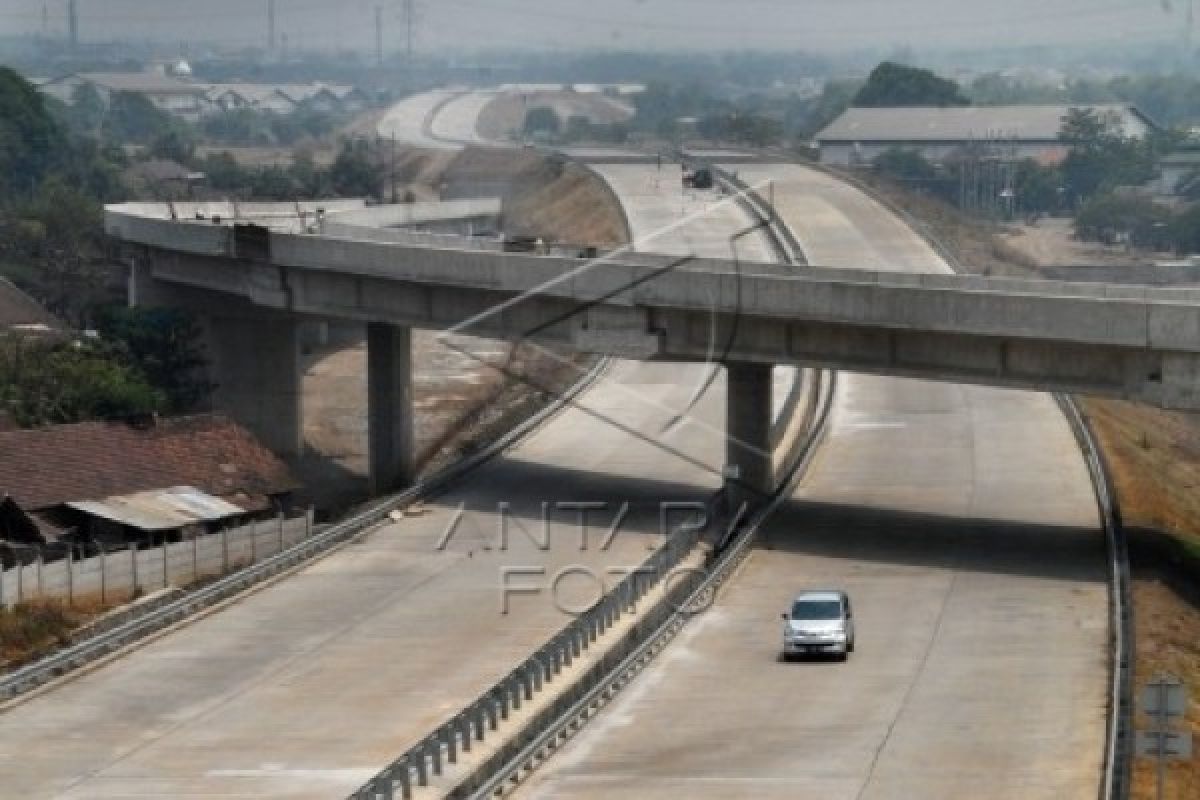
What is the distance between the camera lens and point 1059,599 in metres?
49.2

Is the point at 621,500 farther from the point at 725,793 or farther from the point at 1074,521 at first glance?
the point at 725,793

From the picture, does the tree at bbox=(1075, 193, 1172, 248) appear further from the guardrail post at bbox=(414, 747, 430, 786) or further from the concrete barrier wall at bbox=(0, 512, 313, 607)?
the guardrail post at bbox=(414, 747, 430, 786)

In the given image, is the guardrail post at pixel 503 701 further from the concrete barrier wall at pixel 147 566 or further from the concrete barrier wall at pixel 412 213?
the concrete barrier wall at pixel 412 213

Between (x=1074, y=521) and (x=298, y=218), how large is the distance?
60072 millimetres

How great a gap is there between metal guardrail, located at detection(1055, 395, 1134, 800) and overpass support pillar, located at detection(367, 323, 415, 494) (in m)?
16.3

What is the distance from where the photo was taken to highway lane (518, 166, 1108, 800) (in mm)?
36188

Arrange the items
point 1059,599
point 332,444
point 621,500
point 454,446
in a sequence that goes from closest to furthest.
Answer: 1. point 1059,599
2. point 621,500
3. point 454,446
4. point 332,444

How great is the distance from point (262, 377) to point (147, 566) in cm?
3344

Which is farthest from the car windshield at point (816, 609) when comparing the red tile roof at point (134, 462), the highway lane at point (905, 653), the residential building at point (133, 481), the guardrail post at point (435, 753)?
the red tile roof at point (134, 462)

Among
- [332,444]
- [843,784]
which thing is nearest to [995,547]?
[843,784]

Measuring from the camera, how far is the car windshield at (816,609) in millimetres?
44625

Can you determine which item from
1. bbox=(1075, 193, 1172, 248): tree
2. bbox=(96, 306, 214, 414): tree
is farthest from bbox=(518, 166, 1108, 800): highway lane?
bbox=(1075, 193, 1172, 248): tree

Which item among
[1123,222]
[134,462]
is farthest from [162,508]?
[1123,222]

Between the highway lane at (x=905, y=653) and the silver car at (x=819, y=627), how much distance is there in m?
0.26
